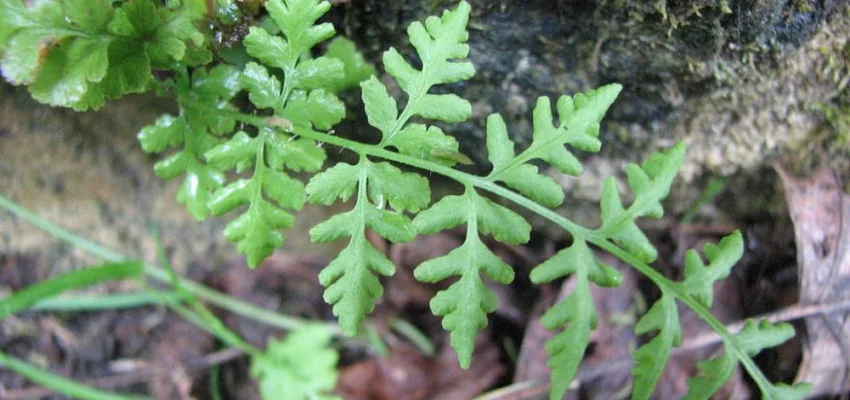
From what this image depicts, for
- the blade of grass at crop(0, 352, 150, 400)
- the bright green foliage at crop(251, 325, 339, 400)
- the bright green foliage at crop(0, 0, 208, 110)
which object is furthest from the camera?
the bright green foliage at crop(251, 325, 339, 400)

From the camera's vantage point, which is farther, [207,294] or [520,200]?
[207,294]

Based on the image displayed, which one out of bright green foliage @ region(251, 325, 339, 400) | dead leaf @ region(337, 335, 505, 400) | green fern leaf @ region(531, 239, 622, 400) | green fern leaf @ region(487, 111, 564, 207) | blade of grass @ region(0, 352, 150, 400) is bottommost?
dead leaf @ region(337, 335, 505, 400)

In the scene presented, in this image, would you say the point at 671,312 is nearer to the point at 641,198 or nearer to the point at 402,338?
the point at 641,198

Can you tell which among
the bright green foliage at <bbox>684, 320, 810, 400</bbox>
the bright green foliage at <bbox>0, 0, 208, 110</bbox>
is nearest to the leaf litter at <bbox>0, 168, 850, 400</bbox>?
the bright green foliage at <bbox>684, 320, 810, 400</bbox>

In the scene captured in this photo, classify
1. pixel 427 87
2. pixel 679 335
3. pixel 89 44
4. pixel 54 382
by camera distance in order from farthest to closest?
pixel 54 382, pixel 679 335, pixel 427 87, pixel 89 44

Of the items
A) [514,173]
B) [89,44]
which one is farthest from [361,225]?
[89,44]

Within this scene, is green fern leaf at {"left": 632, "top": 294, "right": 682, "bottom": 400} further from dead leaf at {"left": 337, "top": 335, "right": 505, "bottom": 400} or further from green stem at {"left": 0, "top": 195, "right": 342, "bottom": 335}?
green stem at {"left": 0, "top": 195, "right": 342, "bottom": 335}

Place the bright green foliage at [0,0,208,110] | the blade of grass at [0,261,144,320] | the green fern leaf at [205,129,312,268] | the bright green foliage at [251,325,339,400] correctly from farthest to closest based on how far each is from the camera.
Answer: the bright green foliage at [251,325,339,400], the blade of grass at [0,261,144,320], the green fern leaf at [205,129,312,268], the bright green foliage at [0,0,208,110]

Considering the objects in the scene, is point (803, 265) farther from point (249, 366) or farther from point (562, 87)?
point (249, 366)
